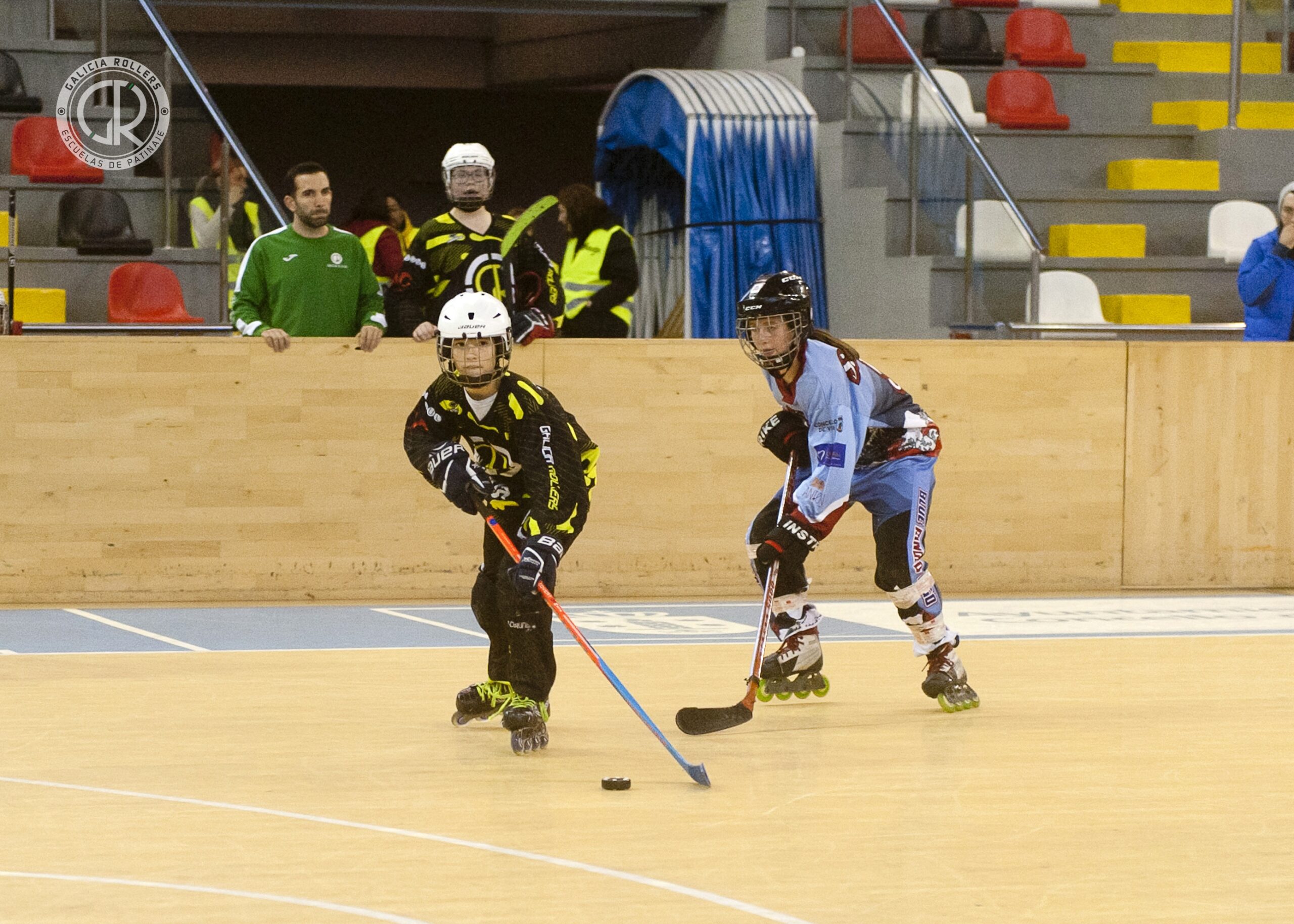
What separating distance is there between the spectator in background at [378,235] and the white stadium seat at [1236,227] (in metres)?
6.05

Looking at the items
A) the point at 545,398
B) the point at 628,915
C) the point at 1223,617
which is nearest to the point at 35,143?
the point at 545,398

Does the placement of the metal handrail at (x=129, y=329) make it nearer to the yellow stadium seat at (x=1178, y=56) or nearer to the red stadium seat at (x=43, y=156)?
the red stadium seat at (x=43, y=156)

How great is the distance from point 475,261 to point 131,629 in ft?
7.65

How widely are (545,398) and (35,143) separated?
6898 millimetres

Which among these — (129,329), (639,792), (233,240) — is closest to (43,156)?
(233,240)

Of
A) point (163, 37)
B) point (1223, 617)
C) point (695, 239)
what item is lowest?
point (1223, 617)

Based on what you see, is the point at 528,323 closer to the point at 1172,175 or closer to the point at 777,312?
the point at 777,312

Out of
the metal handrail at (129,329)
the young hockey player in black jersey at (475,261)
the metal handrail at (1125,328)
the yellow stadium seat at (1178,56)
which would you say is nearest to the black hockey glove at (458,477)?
the young hockey player in black jersey at (475,261)

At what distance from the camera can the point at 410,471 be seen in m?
9.64

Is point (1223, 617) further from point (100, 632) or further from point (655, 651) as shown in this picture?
point (100, 632)

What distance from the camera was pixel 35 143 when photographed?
11969 mm

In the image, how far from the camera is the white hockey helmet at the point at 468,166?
Answer: 896cm

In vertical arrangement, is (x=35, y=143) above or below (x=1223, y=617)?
above

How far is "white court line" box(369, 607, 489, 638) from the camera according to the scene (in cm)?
875
